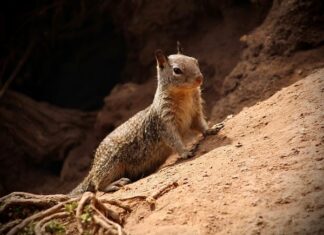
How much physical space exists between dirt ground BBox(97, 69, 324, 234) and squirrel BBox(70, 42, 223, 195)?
0.90 metres

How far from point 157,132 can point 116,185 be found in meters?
0.91

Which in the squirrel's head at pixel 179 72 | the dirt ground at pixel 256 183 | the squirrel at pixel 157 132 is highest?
the squirrel's head at pixel 179 72

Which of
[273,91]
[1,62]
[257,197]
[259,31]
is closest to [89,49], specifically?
[1,62]

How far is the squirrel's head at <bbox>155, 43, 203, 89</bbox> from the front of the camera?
236 inches

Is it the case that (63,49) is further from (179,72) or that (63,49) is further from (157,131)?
(179,72)

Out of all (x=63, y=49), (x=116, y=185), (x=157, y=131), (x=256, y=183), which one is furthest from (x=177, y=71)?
(x=63, y=49)

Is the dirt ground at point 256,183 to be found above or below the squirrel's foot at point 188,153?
below

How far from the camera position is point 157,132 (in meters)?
6.41

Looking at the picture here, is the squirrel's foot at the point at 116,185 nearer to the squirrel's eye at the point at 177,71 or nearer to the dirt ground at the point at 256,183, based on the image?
the dirt ground at the point at 256,183

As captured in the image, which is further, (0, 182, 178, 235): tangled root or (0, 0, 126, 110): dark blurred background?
(0, 0, 126, 110): dark blurred background

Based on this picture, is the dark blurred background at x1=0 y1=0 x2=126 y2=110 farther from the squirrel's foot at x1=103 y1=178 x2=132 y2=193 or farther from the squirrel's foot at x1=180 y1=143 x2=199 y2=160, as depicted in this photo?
the squirrel's foot at x1=180 y1=143 x2=199 y2=160

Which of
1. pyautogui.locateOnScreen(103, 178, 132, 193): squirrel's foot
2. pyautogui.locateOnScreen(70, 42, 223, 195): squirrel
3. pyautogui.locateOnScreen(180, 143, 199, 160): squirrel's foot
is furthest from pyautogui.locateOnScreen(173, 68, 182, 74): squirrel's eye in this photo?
pyautogui.locateOnScreen(103, 178, 132, 193): squirrel's foot

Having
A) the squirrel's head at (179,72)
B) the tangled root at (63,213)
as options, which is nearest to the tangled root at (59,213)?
the tangled root at (63,213)

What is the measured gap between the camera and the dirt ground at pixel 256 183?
3467 mm
